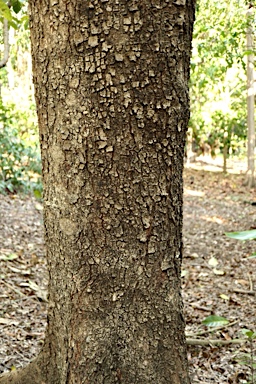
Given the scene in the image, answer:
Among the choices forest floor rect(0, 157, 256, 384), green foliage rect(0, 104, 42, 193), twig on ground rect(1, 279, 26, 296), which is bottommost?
forest floor rect(0, 157, 256, 384)

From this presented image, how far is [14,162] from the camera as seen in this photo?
7242mm

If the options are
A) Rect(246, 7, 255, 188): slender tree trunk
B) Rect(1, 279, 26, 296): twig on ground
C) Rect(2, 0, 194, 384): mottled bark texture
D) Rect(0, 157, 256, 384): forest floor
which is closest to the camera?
Rect(2, 0, 194, 384): mottled bark texture

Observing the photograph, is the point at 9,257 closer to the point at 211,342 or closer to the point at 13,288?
the point at 13,288

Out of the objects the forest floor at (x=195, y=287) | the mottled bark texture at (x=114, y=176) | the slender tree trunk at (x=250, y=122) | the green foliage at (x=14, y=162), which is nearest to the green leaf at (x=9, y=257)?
the forest floor at (x=195, y=287)

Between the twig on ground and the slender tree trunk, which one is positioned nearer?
the twig on ground

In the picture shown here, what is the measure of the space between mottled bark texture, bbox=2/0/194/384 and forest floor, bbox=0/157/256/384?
982 millimetres

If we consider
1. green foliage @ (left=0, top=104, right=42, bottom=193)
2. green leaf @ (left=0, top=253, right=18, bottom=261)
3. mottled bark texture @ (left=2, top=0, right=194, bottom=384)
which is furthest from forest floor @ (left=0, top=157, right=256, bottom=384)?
mottled bark texture @ (left=2, top=0, right=194, bottom=384)

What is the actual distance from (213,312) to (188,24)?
2624 millimetres

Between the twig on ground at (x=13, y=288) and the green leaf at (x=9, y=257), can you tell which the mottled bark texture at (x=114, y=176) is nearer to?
the twig on ground at (x=13, y=288)

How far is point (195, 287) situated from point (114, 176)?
3.03 meters

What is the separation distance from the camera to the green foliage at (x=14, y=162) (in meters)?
7.11

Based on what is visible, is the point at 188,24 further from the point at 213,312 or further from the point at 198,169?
the point at 198,169

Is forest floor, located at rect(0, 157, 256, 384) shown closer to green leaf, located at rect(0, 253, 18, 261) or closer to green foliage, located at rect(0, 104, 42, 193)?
green leaf, located at rect(0, 253, 18, 261)

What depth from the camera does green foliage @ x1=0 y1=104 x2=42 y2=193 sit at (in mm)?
7105
